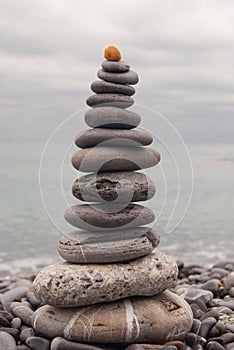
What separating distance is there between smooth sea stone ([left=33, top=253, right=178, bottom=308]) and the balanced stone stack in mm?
12

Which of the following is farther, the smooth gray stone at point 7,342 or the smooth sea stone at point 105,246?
the smooth sea stone at point 105,246

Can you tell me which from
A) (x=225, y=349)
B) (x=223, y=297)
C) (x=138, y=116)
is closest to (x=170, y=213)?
(x=138, y=116)

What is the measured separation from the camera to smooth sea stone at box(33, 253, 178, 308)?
6996mm

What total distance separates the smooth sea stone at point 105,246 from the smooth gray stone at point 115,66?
84.0 inches

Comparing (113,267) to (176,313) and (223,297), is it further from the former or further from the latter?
(223,297)

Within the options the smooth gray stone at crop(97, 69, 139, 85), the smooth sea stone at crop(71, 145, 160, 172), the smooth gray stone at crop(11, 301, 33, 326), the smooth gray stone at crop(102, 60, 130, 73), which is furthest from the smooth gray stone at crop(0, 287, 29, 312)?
the smooth gray stone at crop(102, 60, 130, 73)

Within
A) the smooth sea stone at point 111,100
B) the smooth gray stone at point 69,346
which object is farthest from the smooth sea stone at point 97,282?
the smooth sea stone at point 111,100

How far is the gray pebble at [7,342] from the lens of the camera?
700 cm

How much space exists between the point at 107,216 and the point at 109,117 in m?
1.29

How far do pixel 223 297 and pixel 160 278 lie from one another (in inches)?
121

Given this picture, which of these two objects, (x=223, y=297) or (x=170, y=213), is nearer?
(x=170, y=213)

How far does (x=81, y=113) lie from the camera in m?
7.38

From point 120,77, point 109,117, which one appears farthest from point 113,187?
point 120,77

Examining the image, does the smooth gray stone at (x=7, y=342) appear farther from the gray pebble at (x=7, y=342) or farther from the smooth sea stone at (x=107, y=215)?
the smooth sea stone at (x=107, y=215)
